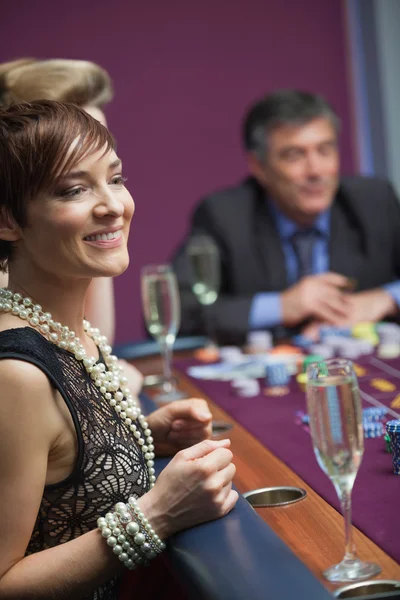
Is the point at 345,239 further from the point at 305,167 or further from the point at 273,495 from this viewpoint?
the point at 273,495

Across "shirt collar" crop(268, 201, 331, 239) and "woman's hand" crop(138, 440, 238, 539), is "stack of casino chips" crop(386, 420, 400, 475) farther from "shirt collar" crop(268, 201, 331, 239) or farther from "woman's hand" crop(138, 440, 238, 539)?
"shirt collar" crop(268, 201, 331, 239)

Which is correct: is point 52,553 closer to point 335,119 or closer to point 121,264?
point 121,264

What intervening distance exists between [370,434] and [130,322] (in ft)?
12.7

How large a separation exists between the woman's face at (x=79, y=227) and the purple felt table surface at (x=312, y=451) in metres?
0.51

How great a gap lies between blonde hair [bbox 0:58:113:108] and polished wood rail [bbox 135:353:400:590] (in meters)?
1.16

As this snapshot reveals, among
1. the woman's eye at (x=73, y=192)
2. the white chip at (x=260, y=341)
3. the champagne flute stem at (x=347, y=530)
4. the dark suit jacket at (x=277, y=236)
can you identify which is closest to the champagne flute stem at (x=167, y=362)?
the white chip at (x=260, y=341)

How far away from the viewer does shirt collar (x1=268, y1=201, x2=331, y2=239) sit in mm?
3807

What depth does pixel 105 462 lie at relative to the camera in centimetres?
148

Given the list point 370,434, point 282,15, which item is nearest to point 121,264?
point 370,434

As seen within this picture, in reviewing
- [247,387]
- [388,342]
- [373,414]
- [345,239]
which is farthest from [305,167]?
[373,414]

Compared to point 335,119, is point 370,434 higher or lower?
lower

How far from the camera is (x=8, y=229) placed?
1.53 metres

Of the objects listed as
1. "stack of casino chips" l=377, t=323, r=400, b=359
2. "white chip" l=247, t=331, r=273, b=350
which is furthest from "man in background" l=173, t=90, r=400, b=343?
"stack of casino chips" l=377, t=323, r=400, b=359

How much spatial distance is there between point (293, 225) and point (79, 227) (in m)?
2.41
